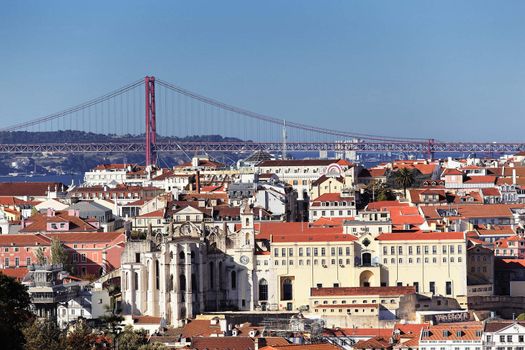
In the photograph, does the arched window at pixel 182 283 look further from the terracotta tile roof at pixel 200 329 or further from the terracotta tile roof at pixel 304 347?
the terracotta tile roof at pixel 304 347

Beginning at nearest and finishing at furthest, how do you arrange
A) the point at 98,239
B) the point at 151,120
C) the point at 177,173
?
the point at 98,239, the point at 177,173, the point at 151,120

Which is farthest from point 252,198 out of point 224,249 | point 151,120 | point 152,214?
point 151,120

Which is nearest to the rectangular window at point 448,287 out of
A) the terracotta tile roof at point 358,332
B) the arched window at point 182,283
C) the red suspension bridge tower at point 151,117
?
the terracotta tile roof at point 358,332

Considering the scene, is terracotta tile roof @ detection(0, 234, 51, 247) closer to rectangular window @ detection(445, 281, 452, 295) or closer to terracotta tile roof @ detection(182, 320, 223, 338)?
terracotta tile roof @ detection(182, 320, 223, 338)

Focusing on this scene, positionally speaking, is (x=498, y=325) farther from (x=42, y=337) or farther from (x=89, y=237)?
(x=89, y=237)

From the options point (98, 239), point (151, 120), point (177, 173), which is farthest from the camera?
point (151, 120)

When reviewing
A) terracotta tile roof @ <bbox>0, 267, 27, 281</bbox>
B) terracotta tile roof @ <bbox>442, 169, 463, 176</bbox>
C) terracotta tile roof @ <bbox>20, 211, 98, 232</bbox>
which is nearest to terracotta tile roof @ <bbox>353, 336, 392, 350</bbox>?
terracotta tile roof @ <bbox>0, 267, 27, 281</bbox>

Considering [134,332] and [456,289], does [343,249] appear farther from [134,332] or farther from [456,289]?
[134,332]

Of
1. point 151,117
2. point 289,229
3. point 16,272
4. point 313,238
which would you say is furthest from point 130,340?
point 151,117
